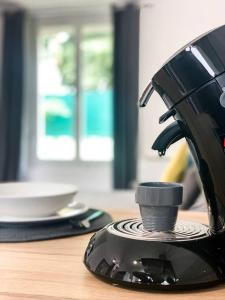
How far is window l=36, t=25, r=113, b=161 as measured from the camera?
159 inches

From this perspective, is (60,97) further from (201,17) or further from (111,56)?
(201,17)

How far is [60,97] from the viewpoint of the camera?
13.7 feet

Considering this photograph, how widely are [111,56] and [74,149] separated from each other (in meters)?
0.92

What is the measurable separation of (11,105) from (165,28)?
3.31m

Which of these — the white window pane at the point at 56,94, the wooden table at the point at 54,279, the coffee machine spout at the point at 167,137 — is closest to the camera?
the wooden table at the point at 54,279

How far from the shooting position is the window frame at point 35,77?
13.3 ft

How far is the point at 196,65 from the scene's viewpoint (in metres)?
0.49

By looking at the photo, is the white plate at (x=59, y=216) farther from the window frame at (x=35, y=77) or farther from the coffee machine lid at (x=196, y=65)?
the window frame at (x=35, y=77)

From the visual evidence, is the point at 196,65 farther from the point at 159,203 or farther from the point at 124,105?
the point at 124,105

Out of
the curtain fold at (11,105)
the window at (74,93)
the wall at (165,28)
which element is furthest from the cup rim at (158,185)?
the curtain fold at (11,105)

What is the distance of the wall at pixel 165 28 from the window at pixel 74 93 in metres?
3.03

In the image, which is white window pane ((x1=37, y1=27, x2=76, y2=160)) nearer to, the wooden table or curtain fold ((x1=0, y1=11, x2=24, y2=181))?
curtain fold ((x1=0, y1=11, x2=24, y2=181))

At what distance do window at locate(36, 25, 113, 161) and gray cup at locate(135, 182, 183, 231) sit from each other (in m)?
3.45

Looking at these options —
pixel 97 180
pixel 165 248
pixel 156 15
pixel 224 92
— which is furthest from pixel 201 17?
pixel 97 180
